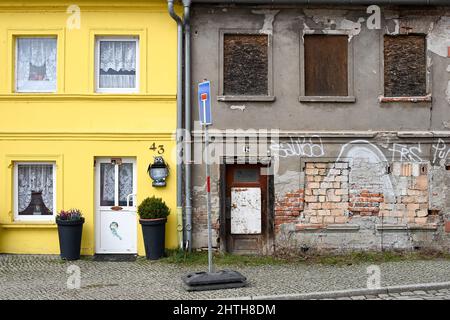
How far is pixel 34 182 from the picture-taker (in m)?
12.5

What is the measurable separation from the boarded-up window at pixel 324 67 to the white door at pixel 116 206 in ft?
13.8

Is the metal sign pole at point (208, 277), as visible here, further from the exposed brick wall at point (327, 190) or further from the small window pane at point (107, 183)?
the small window pane at point (107, 183)

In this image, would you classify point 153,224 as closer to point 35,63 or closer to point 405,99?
point 35,63

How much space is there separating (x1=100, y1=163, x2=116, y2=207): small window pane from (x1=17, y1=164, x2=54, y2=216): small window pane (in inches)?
41.8

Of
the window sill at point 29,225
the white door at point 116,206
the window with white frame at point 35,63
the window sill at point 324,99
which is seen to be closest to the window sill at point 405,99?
the window sill at point 324,99

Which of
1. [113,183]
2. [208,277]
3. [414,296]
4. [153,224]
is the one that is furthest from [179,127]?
[414,296]

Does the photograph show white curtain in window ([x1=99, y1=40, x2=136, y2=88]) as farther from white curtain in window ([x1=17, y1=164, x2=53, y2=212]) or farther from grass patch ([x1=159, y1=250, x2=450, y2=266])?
grass patch ([x1=159, y1=250, x2=450, y2=266])

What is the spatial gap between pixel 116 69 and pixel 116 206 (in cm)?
292

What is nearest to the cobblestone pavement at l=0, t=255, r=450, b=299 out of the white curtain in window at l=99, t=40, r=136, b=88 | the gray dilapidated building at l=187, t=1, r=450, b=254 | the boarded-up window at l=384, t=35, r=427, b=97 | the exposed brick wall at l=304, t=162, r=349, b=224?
the gray dilapidated building at l=187, t=1, r=450, b=254

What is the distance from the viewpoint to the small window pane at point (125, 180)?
1250 centimetres

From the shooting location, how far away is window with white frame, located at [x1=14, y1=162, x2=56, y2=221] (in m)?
12.5

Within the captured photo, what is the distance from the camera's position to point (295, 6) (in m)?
12.4

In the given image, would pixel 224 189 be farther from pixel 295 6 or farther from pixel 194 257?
pixel 295 6
